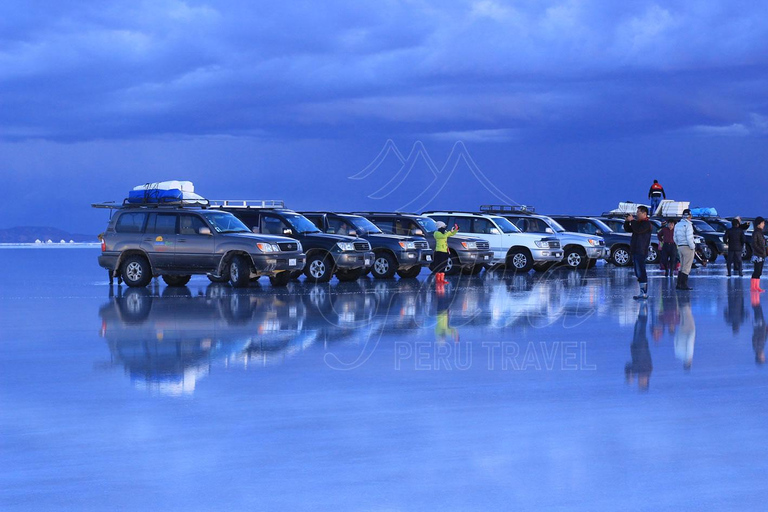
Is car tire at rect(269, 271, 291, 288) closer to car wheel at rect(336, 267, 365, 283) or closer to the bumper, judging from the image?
the bumper

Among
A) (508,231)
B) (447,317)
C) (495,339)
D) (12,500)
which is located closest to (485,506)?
(12,500)

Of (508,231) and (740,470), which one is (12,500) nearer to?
(740,470)

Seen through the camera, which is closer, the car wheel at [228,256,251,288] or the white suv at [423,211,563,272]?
the car wheel at [228,256,251,288]

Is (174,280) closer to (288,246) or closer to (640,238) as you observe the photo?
(288,246)

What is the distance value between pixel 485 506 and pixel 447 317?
11585 mm

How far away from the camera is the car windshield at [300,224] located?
2819 cm

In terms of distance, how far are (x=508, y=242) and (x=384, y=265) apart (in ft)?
20.3

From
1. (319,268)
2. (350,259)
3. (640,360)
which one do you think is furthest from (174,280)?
(640,360)

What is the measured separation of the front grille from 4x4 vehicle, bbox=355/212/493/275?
6508mm

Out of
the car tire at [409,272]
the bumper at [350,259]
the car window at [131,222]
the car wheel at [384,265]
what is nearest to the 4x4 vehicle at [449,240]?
the car tire at [409,272]

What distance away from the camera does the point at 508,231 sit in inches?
1390

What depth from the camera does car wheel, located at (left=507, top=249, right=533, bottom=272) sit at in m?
34.8

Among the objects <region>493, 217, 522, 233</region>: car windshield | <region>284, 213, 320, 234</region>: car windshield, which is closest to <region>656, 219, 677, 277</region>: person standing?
<region>493, 217, 522, 233</region>: car windshield

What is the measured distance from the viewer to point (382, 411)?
880 cm
